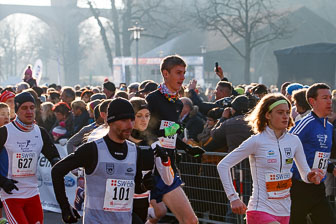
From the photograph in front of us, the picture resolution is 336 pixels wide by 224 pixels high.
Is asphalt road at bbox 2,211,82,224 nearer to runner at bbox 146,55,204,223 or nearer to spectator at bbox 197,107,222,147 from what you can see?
spectator at bbox 197,107,222,147

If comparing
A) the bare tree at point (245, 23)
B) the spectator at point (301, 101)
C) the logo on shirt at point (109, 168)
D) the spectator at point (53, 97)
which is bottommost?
the logo on shirt at point (109, 168)

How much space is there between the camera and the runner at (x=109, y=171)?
4.38m

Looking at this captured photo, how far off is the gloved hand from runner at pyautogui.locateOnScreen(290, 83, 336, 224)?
1.19m

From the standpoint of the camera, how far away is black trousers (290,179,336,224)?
6023mm

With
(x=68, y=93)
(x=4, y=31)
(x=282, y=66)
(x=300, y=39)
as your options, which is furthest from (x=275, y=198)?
(x=4, y=31)

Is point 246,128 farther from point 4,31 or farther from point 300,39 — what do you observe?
point 4,31

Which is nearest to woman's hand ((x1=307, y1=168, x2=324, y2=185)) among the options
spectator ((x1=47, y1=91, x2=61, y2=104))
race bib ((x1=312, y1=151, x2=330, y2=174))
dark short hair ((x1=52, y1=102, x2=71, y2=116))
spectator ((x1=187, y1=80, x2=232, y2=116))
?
race bib ((x1=312, y1=151, x2=330, y2=174))

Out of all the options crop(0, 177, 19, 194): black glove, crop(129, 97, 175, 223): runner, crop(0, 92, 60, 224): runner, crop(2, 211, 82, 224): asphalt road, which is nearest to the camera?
crop(129, 97, 175, 223): runner

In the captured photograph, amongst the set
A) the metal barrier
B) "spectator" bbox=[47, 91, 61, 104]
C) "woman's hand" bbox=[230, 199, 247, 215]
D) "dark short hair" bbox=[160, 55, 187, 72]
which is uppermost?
"dark short hair" bbox=[160, 55, 187, 72]

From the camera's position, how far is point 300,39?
52188 millimetres

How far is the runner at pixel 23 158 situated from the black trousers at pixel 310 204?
8.04ft

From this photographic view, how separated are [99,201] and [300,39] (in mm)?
49563

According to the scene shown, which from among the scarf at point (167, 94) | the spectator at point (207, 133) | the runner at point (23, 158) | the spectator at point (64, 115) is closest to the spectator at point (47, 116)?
the spectator at point (64, 115)

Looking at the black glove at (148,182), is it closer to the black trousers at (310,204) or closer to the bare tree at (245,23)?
the black trousers at (310,204)
